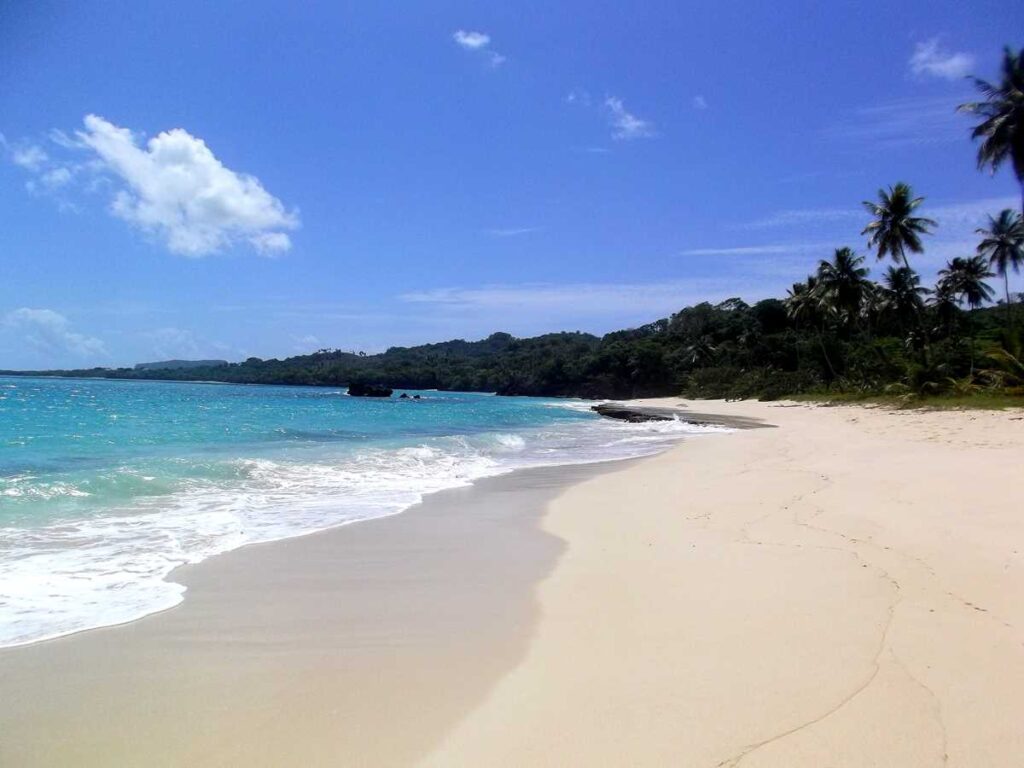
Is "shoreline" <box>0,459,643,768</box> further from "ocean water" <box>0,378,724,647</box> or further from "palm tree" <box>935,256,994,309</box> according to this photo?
"palm tree" <box>935,256,994,309</box>

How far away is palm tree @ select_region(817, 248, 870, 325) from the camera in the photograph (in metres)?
46.8

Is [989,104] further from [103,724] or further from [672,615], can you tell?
[103,724]

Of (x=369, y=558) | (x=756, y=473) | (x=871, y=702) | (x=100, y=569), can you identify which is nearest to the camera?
(x=871, y=702)

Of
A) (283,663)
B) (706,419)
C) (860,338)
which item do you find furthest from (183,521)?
(860,338)

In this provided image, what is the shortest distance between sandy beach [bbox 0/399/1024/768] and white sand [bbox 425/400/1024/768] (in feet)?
0.05

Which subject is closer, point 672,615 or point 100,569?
point 672,615

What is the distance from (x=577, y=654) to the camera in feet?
12.8

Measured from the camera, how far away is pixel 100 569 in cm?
597

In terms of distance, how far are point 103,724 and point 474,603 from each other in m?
2.53

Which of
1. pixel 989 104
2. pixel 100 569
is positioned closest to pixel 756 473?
pixel 100 569

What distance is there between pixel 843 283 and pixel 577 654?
50278 mm

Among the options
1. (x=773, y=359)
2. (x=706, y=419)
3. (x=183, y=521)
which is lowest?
(x=706, y=419)

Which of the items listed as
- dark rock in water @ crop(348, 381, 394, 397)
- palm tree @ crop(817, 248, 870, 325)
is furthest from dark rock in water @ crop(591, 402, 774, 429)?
dark rock in water @ crop(348, 381, 394, 397)

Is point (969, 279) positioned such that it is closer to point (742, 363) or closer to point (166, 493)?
point (742, 363)
